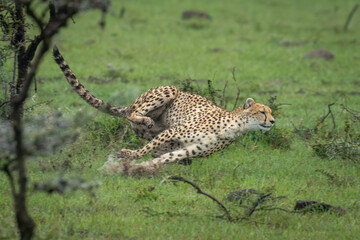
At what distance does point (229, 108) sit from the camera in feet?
30.4

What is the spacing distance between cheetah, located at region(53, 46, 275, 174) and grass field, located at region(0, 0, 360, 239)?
0.18 meters

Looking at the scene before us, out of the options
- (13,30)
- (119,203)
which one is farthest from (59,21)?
(13,30)

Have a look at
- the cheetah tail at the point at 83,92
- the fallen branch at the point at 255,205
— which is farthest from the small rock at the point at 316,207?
the cheetah tail at the point at 83,92

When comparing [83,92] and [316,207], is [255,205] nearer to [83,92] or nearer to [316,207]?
[316,207]

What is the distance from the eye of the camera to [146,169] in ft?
A: 19.4

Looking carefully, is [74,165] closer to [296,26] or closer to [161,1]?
[296,26]

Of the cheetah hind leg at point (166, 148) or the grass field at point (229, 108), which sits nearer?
the grass field at point (229, 108)

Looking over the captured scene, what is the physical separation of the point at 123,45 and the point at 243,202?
31.9 ft

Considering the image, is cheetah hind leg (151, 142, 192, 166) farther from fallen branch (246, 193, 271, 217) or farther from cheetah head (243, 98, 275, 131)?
fallen branch (246, 193, 271, 217)

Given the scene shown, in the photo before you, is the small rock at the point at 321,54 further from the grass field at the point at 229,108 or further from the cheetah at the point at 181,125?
the cheetah at the point at 181,125

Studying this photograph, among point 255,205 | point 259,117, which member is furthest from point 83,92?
point 255,205

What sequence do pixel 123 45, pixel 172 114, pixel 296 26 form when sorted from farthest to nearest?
pixel 296 26, pixel 123 45, pixel 172 114

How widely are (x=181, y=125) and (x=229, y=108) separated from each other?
2.84 meters

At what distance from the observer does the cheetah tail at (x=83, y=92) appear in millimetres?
6590
